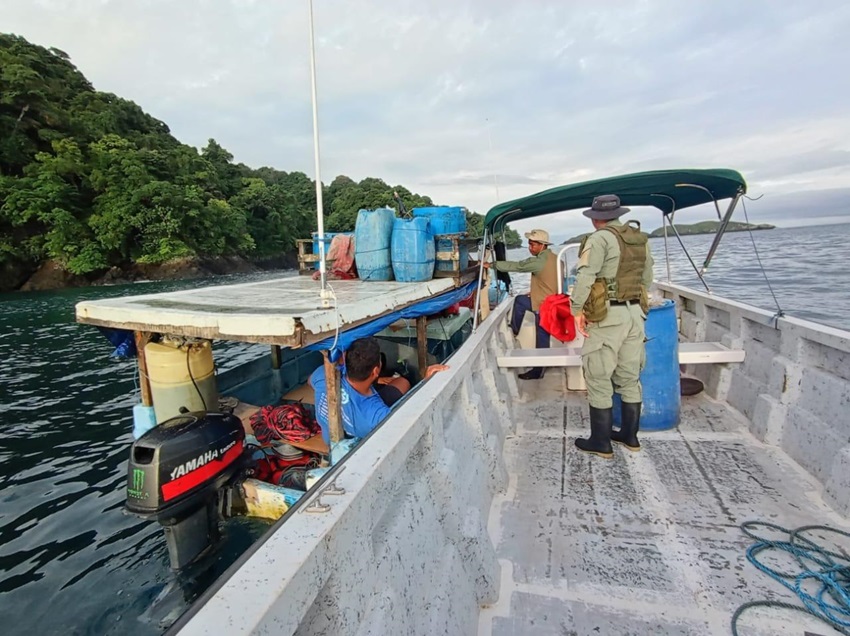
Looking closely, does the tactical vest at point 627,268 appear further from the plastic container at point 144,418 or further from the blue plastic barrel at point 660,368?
the plastic container at point 144,418

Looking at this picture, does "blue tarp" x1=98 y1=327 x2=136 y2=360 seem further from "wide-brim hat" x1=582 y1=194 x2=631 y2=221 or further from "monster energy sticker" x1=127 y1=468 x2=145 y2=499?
"wide-brim hat" x1=582 y1=194 x2=631 y2=221

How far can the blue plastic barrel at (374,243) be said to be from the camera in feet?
16.3

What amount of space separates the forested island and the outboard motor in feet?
79.5

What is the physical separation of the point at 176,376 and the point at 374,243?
8.04 ft

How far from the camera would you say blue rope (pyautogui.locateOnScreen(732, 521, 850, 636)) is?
202cm

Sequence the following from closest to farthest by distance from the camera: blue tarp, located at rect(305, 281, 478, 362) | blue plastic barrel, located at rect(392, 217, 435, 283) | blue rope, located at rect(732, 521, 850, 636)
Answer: blue rope, located at rect(732, 521, 850, 636) → blue tarp, located at rect(305, 281, 478, 362) → blue plastic barrel, located at rect(392, 217, 435, 283)

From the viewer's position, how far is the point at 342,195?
81.5 meters

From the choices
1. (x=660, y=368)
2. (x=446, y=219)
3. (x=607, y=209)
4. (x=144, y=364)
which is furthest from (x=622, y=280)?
(x=144, y=364)

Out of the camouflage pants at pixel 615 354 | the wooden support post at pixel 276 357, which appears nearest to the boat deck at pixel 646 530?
the camouflage pants at pixel 615 354

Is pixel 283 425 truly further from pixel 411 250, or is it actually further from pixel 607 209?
pixel 607 209

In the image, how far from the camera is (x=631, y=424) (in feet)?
11.7

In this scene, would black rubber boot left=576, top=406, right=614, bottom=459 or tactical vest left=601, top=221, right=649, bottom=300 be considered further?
black rubber boot left=576, top=406, right=614, bottom=459

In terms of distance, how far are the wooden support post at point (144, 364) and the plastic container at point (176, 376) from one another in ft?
0.26

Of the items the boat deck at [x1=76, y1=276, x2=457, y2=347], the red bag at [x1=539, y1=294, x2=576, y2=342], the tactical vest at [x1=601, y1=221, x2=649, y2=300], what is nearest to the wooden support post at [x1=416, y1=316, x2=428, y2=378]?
the boat deck at [x1=76, y1=276, x2=457, y2=347]
